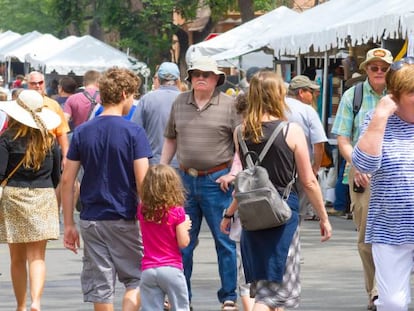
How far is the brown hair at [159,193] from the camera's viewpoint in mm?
7559

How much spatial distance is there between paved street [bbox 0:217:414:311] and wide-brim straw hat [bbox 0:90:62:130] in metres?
1.48

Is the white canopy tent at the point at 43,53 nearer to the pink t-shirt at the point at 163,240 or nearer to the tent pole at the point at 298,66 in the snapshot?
the tent pole at the point at 298,66

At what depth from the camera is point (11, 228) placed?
9.07m

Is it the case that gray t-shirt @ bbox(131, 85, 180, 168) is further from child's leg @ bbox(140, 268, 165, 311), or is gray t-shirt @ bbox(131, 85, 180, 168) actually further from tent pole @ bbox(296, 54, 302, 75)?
tent pole @ bbox(296, 54, 302, 75)

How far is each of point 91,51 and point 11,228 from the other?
26.0 m

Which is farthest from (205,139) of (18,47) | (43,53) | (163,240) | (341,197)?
(18,47)

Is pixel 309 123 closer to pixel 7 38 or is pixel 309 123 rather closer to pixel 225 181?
pixel 225 181

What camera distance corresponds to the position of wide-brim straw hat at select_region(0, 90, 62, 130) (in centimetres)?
892

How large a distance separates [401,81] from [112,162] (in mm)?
1963

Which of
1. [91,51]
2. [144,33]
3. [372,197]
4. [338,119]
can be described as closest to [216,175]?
[338,119]

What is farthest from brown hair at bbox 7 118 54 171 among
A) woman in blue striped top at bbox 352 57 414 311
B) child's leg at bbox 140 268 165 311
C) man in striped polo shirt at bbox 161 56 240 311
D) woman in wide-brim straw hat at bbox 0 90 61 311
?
woman in blue striped top at bbox 352 57 414 311

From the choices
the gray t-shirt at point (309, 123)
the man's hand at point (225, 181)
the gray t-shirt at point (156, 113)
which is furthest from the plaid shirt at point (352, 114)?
the gray t-shirt at point (156, 113)

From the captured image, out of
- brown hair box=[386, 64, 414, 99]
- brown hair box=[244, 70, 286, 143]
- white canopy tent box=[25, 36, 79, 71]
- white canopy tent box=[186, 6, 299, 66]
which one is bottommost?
white canopy tent box=[25, 36, 79, 71]

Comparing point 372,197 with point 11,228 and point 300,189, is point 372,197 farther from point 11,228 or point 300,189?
point 11,228
